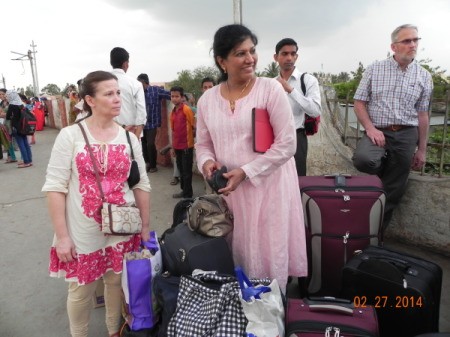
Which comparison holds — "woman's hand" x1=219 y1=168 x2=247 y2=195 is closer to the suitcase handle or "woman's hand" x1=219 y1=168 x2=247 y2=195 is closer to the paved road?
the suitcase handle

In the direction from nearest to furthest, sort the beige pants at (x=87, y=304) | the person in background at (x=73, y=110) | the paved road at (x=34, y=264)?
the beige pants at (x=87, y=304), the paved road at (x=34, y=264), the person in background at (x=73, y=110)

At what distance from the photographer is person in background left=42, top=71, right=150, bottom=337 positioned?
1.87 meters

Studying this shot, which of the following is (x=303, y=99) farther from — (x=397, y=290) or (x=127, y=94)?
→ (x=127, y=94)

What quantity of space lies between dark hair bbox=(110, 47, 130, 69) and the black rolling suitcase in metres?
3.26

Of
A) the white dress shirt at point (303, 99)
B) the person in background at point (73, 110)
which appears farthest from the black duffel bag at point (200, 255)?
the person in background at point (73, 110)

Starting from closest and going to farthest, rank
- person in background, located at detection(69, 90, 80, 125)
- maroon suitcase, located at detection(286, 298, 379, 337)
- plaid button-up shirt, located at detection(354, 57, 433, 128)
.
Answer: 1. maroon suitcase, located at detection(286, 298, 379, 337)
2. plaid button-up shirt, located at detection(354, 57, 433, 128)
3. person in background, located at detection(69, 90, 80, 125)

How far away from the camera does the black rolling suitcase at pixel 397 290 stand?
1.92 meters

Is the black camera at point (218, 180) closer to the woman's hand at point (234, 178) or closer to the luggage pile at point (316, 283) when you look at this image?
the woman's hand at point (234, 178)

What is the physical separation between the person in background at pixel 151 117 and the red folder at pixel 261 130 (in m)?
4.63

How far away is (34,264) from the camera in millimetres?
3475

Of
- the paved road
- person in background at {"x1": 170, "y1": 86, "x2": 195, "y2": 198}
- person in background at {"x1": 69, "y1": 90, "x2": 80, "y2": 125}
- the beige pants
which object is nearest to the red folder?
the beige pants

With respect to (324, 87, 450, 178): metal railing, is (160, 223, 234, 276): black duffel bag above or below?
below

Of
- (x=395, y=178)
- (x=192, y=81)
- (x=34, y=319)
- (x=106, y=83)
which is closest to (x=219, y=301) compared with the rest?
(x=106, y=83)

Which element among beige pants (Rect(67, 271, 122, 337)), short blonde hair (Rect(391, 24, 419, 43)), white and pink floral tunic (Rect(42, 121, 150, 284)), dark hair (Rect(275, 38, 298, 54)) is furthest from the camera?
dark hair (Rect(275, 38, 298, 54))
